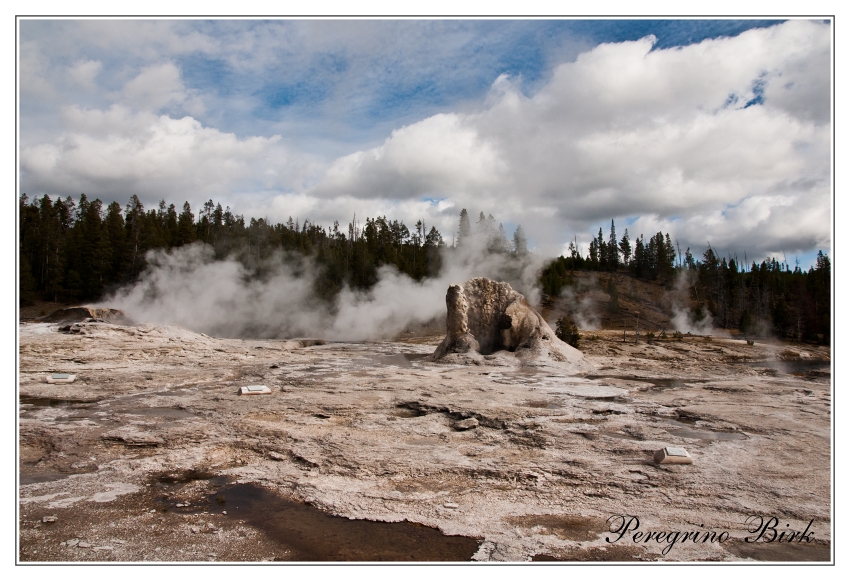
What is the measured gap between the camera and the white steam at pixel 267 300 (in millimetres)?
39469

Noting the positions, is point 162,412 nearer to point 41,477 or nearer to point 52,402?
point 52,402

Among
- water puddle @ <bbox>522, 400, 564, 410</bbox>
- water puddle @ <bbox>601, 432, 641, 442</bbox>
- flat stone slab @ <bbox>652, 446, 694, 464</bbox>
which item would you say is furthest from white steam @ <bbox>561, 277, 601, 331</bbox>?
flat stone slab @ <bbox>652, 446, 694, 464</bbox>

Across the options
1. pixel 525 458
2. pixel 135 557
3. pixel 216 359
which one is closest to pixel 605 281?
pixel 216 359

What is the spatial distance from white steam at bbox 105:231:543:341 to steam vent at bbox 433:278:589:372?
1746 cm

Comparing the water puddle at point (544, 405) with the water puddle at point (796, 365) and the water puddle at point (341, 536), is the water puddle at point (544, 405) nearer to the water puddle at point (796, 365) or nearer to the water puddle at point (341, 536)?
the water puddle at point (341, 536)

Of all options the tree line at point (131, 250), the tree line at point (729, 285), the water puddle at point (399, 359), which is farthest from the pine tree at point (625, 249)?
the water puddle at point (399, 359)

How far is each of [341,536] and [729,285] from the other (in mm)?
57222

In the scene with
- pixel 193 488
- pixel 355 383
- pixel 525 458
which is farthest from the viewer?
pixel 355 383

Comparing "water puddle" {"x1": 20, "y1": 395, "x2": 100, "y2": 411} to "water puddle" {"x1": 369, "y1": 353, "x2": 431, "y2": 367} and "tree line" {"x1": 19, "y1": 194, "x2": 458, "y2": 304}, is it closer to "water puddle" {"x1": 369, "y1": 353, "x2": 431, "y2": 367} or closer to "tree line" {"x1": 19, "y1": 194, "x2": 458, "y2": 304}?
"water puddle" {"x1": 369, "y1": 353, "x2": 431, "y2": 367}

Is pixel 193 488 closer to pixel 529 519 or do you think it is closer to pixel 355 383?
pixel 529 519

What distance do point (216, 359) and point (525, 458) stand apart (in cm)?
1581

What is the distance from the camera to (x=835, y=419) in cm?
486

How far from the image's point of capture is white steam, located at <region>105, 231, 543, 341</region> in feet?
129

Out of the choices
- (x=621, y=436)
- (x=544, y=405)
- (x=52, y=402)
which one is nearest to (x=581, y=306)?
(x=544, y=405)
